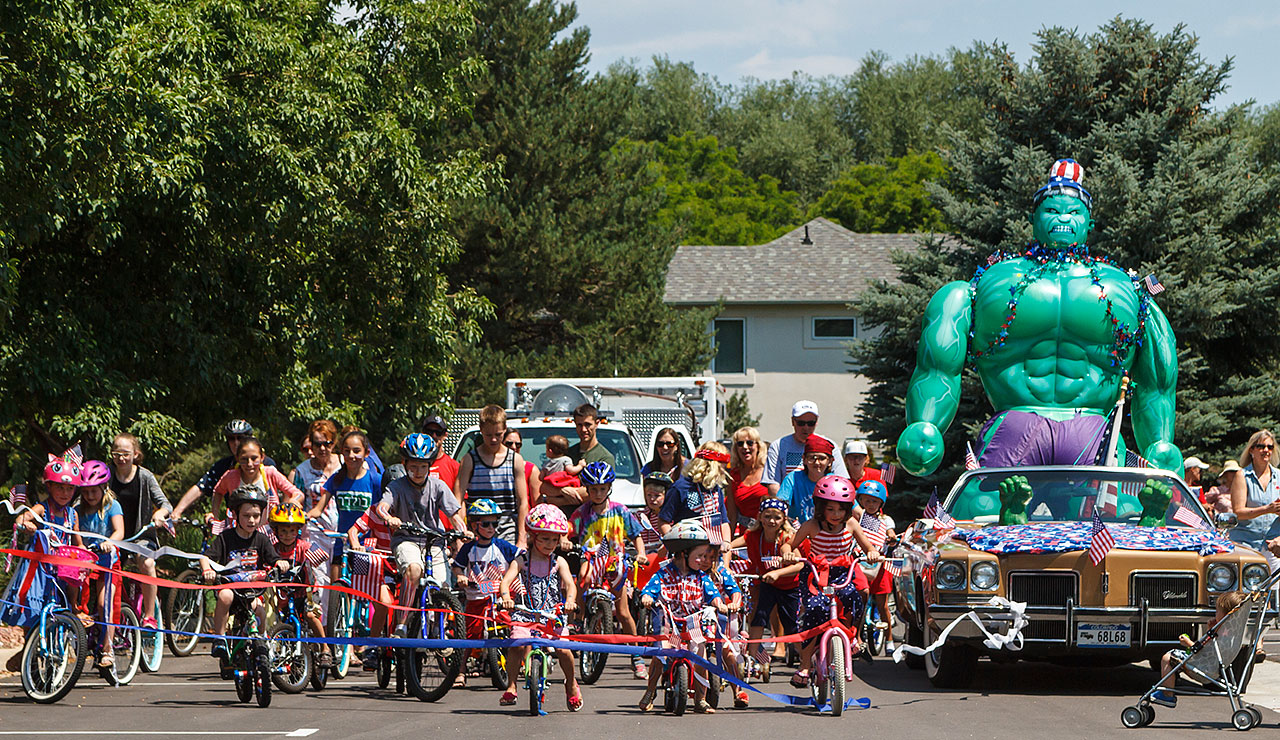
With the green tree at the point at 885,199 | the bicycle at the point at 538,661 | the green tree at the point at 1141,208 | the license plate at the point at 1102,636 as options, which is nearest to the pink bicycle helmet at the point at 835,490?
the license plate at the point at 1102,636

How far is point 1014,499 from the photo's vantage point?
10.7 meters

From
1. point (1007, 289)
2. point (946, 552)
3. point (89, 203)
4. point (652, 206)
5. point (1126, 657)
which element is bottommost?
point (1126, 657)

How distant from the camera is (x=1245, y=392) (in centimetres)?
2192

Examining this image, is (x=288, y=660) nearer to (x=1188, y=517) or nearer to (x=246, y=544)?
(x=246, y=544)

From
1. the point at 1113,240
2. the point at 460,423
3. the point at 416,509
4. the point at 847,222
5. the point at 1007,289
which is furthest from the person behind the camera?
the point at 847,222

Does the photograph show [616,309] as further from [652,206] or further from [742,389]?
[742,389]

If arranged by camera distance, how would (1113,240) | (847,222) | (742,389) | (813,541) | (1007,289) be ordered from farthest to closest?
(847,222), (742,389), (1113,240), (1007,289), (813,541)

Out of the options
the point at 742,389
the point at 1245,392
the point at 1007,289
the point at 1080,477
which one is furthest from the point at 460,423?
the point at 742,389

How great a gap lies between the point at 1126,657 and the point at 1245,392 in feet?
43.8

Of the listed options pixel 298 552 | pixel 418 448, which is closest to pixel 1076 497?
pixel 418 448

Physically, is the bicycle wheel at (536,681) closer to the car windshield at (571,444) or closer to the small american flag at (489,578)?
the small american flag at (489,578)

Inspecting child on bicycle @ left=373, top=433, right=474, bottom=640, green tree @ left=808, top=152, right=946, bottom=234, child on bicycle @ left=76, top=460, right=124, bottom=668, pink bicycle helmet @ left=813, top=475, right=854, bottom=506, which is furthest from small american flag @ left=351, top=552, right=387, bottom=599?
green tree @ left=808, top=152, right=946, bottom=234

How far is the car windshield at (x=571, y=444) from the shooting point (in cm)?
1468

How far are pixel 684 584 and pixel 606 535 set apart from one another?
1835mm
